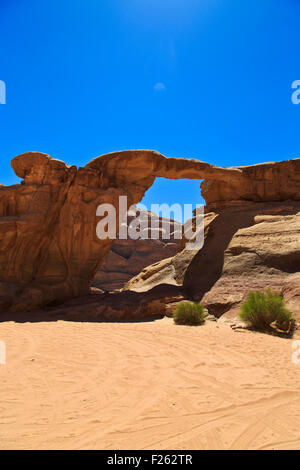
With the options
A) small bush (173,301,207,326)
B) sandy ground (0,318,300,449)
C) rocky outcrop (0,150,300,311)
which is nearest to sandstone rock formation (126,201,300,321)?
rocky outcrop (0,150,300,311)

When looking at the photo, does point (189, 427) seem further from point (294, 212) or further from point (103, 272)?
point (103, 272)

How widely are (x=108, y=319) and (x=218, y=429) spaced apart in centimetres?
831

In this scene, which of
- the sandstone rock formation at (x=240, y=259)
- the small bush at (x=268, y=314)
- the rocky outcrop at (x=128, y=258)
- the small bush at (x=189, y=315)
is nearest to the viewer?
the small bush at (x=268, y=314)

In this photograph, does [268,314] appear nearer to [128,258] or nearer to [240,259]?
[240,259]

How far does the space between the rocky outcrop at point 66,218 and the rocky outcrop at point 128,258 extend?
17.4 meters

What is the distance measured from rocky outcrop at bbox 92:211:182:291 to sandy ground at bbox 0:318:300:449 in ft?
80.3

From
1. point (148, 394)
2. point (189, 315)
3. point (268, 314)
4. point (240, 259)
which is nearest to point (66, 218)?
point (189, 315)

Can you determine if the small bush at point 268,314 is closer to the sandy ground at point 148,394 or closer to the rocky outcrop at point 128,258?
the sandy ground at point 148,394

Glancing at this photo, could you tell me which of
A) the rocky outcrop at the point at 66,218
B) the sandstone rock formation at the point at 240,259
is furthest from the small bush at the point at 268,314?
the rocky outcrop at the point at 66,218

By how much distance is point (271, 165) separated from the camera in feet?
51.0

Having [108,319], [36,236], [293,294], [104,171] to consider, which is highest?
[104,171]

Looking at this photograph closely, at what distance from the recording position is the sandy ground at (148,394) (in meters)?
2.71
